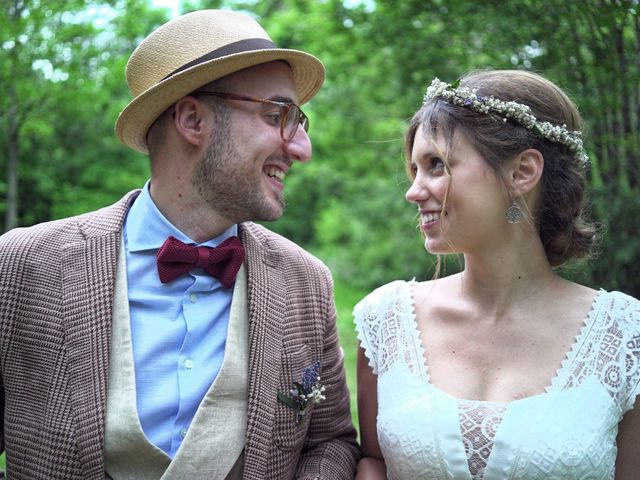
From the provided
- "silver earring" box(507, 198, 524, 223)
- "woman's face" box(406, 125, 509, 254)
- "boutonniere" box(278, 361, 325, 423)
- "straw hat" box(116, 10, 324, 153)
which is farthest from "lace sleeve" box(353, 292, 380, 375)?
"straw hat" box(116, 10, 324, 153)

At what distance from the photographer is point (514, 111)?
2.67 meters

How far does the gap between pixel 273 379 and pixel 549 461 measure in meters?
0.95

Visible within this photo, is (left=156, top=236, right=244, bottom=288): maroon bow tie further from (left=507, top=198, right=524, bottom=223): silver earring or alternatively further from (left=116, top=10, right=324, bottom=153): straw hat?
(left=507, top=198, right=524, bottom=223): silver earring

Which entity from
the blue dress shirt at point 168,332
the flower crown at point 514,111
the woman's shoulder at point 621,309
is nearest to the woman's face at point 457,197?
the flower crown at point 514,111

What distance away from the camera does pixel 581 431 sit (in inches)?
96.6

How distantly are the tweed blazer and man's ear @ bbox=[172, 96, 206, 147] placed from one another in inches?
14.4

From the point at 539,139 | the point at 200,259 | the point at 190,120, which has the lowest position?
the point at 200,259

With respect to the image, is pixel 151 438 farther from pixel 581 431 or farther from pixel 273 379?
pixel 581 431

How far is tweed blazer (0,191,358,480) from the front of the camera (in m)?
2.39

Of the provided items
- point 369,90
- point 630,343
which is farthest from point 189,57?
point 369,90

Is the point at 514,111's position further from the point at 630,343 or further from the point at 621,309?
the point at 630,343

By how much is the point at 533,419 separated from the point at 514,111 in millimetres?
1073

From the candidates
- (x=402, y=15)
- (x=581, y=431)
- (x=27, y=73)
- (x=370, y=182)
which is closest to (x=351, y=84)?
(x=370, y=182)

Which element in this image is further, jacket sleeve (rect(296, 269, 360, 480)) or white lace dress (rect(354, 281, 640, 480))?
jacket sleeve (rect(296, 269, 360, 480))
